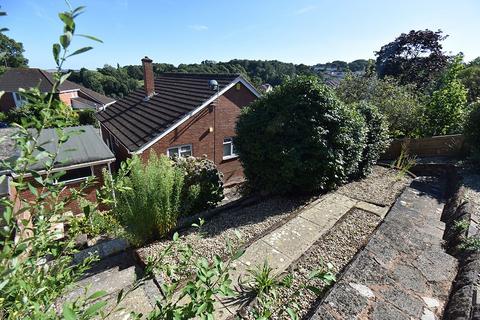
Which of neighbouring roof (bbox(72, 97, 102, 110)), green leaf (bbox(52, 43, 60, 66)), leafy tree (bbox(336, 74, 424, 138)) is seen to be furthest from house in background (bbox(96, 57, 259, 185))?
neighbouring roof (bbox(72, 97, 102, 110))

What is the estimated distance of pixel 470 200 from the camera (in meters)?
5.25

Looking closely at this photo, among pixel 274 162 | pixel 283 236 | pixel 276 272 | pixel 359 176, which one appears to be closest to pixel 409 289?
pixel 276 272

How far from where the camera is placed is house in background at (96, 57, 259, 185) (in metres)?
11.7

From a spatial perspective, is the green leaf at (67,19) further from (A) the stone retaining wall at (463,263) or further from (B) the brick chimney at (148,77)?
(B) the brick chimney at (148,77)

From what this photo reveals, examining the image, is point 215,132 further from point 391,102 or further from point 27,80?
point 27,80

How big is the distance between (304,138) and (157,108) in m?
9.73

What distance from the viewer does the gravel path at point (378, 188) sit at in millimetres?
6084

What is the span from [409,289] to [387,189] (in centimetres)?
421

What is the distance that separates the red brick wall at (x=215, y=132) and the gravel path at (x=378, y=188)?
587 cm

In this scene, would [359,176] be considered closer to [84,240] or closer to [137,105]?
[84,240]

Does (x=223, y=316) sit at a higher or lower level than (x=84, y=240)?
higher

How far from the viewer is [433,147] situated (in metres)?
9.41

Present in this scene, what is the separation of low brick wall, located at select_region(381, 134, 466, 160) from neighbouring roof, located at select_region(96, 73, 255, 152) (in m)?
7.96

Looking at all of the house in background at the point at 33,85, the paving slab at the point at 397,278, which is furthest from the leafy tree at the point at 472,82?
the house in background at the point at 33,85
